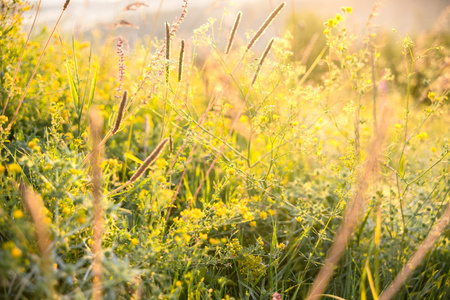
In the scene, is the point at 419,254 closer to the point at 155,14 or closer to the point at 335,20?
the point at 335,20

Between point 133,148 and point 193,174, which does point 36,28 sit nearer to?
point 133,148

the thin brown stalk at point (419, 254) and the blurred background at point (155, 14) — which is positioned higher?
the blurred background at point (155, 14)

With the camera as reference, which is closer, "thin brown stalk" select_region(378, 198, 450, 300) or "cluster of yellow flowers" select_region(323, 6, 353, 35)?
"thin brown stalk" select_region(378, 198, 450, 300)

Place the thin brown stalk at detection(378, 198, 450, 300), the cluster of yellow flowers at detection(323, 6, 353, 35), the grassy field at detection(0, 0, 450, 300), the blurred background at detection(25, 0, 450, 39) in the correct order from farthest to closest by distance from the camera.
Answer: the blurred background at detection(25, 0, 450, 39) < the cluster of yellow flowers at detection(323, 6, 353, 35) < the thin brown stalk at detection(378, 198, 450, 300) < the grassy field at detection(0, 0, 450, 300)

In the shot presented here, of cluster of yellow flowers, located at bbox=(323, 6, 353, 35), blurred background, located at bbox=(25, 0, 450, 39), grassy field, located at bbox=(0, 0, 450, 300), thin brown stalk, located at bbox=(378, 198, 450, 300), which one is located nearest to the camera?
grassy field, located at bbox=(0, 0, 450, 300)

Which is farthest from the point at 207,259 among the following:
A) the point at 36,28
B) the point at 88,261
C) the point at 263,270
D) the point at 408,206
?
the point at 36,28

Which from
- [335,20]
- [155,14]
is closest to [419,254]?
[335,20]

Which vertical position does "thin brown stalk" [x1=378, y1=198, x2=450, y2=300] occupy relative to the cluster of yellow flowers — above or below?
below

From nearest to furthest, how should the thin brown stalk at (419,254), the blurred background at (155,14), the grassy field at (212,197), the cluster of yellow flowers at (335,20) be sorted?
the grassy field at (212,197) < the thin brown stalk at (419,254) < the cluster of yellow flowers at (335,20) < the blurred background at (155,14)

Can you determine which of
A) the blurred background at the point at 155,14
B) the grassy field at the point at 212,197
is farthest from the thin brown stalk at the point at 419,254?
the blurred background at the point at 155,14

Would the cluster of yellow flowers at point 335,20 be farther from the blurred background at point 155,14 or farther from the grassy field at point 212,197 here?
the blurred background at point 155,14

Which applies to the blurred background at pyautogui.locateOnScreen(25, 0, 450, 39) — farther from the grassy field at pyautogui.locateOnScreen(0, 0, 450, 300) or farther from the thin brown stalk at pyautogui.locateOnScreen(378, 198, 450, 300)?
the thin brown stalk at pyautogui.locateOnScreen(378, 198, 450, 300)

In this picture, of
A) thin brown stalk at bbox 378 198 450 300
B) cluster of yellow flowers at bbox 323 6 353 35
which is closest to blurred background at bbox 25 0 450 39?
cluster of yellow flowers at bbox 323 6 353 35

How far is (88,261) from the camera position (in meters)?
1.32
